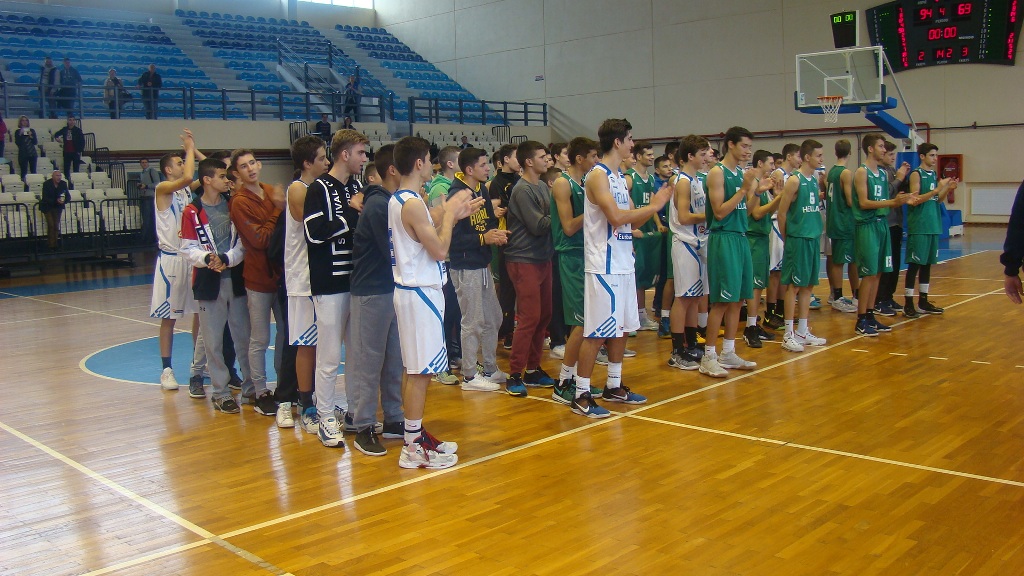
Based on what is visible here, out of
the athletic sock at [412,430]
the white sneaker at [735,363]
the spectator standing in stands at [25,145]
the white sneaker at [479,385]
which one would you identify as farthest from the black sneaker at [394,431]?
the spectator standing in stands at [25,145]

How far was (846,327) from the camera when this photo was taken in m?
8.77

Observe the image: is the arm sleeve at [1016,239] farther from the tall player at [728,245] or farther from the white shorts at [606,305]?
the tall player at [728,245]

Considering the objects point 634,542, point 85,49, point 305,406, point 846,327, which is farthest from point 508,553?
point 85,49

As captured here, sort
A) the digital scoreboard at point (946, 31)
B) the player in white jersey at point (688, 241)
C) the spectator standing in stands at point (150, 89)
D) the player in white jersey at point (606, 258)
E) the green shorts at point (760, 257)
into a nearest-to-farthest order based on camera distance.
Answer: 1. the player in white jersey at point (606, 258)
2. the player in white jersey at point (688, 241)
3. the green shorts at point (760, 257)
4. the digital scoreboard at point (946, 31)
5. the spectator standing in stands at point (150, 89)

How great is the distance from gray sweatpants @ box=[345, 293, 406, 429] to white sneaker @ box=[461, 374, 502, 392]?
1.39 meters

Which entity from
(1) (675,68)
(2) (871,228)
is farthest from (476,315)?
(1) (675,68)

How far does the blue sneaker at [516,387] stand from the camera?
21.2 feet

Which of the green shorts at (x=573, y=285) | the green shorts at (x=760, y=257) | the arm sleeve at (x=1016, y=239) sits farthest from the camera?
the green shorts at (x=760, y=257)

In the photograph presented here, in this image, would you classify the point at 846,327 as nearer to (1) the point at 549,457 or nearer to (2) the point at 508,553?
(1) the point at 549,457

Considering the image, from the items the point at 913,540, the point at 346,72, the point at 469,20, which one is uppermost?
the point at 469,20

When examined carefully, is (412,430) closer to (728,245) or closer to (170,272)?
(170,272)

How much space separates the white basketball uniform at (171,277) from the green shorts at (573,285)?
9.78 ft

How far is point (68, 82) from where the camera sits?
18.0 m

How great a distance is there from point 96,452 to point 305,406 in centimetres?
127
